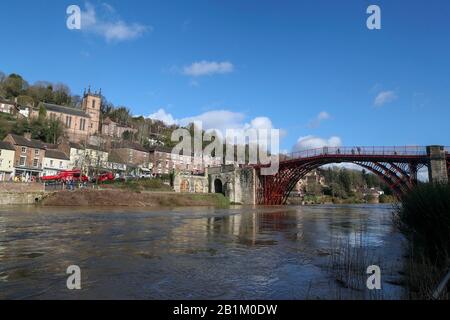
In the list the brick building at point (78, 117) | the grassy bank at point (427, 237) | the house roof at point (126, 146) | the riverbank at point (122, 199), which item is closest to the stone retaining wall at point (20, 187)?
the riverbank at point (122, 199)

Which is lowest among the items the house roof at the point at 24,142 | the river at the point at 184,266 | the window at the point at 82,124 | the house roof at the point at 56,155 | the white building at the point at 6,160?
the river at the point at 184,266

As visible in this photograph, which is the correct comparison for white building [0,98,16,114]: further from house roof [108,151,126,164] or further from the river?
the river

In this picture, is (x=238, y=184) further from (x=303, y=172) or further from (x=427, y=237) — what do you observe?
(x=427, y=237)

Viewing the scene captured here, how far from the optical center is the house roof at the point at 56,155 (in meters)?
76.4

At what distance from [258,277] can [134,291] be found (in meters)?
3.35

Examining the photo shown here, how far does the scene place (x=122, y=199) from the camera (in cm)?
5006

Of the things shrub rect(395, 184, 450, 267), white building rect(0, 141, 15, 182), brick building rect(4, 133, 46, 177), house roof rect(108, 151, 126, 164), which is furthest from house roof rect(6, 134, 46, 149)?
shrub rect(395, 184, 450, 267)

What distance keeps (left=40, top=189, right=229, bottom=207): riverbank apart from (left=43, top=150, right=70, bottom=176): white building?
32.5 m

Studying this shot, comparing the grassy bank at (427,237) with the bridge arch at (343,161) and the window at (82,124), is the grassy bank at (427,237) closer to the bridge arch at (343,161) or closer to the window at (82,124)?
the bridge arch at (343,161)

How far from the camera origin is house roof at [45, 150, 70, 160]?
76.4 meters

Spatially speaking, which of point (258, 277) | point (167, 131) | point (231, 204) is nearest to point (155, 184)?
point (231, 204)

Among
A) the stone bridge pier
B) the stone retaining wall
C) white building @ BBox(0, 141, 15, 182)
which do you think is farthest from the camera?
the stone bridge pier

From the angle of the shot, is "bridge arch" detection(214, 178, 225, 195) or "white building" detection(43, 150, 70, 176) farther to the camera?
"bridge arch" detection(214, 178, 225, 195)
